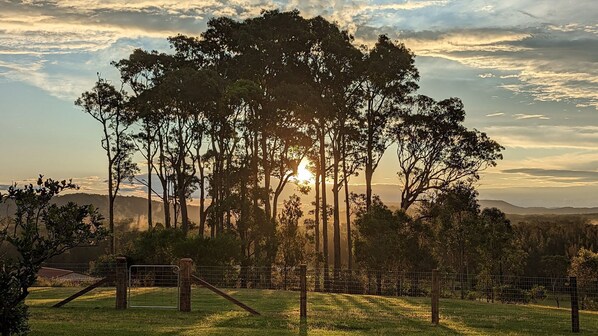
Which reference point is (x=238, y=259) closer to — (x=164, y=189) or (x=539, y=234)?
(x=164, y=189)

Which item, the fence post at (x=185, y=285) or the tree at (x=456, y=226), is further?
the tree at (x=456, y=226)

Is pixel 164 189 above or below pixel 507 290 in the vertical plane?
above

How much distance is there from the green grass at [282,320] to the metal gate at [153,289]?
35.8 inches

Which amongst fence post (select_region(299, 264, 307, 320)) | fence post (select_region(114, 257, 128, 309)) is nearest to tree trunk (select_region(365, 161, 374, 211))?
fence post (select_region(114, 257, 128, 309))

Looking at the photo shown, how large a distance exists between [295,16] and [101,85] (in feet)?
65.7

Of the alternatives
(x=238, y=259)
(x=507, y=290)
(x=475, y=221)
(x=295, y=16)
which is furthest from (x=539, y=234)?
(x=238, y=259)

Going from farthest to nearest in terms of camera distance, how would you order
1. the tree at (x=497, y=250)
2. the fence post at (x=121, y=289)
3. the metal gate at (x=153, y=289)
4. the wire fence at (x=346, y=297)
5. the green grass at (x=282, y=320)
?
1. the tree at (x=497, y=250)
2. the metal gate at (x=153, y=289)
3. the wire fence at (x=346, y=297)
4. the fence post at (x=121, y=289)
5. the green grass at (x=282, y=320)

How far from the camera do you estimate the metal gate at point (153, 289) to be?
23.6 m

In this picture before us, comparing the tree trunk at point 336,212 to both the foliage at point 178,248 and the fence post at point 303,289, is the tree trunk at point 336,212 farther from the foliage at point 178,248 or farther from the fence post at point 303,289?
the fence post at point 303,289

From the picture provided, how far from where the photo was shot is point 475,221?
5238 cm

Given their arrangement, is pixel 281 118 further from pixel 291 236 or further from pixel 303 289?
pixel 303 289

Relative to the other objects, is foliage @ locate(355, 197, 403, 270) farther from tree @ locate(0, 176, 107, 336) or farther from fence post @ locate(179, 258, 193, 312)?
tree @ locate(0, 176, 107, 336)

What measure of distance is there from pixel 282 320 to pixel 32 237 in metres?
8.29

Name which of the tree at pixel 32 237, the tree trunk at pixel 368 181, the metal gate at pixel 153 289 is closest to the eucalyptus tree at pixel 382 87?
the tree trunk at pixel 368 181
